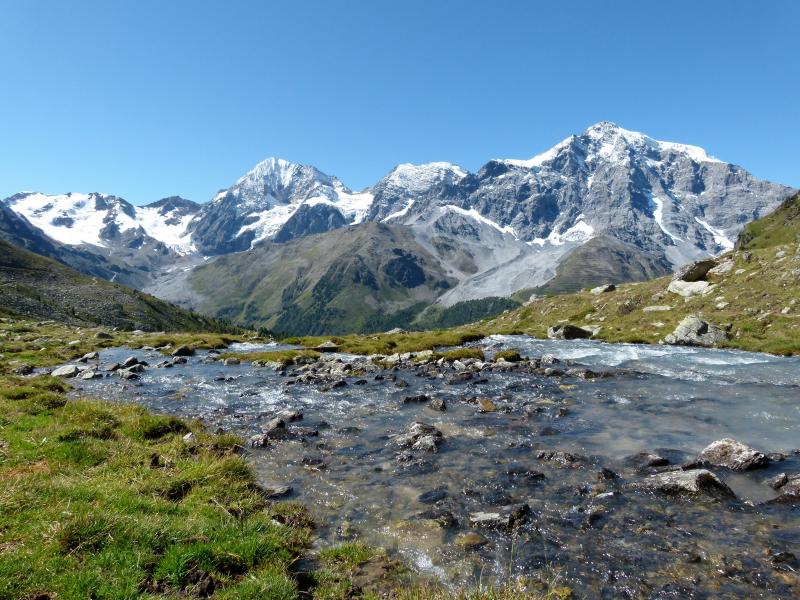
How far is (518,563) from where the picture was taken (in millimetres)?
11031

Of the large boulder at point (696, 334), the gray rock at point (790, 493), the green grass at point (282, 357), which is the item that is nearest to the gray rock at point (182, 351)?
the green grass at point (282, 357)

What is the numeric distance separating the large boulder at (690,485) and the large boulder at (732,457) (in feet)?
6.36

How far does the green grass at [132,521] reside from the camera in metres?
8.06

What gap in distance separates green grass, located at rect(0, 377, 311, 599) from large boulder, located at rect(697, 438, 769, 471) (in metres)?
15.1

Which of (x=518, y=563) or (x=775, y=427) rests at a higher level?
(x=775, y=427)

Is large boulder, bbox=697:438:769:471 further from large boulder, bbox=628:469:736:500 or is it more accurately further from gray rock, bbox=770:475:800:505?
large boulder, bbox=628:469:736:500

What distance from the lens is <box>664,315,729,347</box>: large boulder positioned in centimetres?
4988

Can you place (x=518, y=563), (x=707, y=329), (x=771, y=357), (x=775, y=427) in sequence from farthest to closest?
1. (x=707, y=329)
2. (x=771, y=357)
3. (x=775, y=427)
4. (x=518, y=563)

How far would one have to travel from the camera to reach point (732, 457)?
1694 cm

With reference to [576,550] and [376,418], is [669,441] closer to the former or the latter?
[576,550]

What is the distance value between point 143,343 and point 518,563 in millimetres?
79107

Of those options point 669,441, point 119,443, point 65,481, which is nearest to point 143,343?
point 119,443

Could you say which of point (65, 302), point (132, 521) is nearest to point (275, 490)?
point (132, 521)

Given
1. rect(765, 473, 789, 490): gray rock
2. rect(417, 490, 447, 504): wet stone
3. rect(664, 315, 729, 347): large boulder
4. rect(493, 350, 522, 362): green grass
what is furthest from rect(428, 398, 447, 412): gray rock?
rect(664, 315, 729, 347): large boulder
